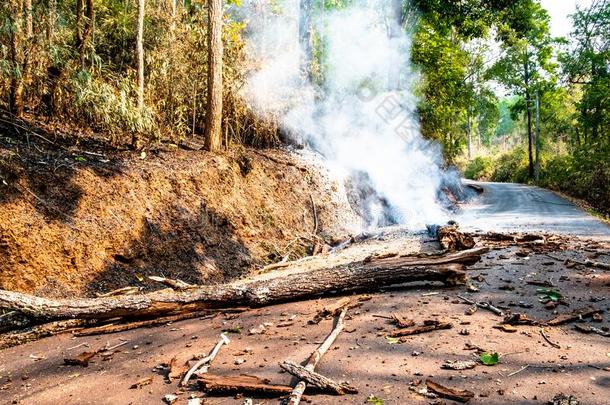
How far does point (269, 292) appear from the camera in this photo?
15.8 feet

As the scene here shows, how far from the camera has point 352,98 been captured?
14.9 metres

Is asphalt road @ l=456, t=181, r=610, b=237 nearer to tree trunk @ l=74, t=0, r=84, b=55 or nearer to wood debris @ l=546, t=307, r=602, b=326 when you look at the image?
wood debris @ l=546, t=307, r=602, b=326

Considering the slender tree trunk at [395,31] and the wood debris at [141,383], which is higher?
the slender tree trunk at [395,31]

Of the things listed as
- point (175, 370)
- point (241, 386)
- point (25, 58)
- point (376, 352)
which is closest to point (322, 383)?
point (241, 386)

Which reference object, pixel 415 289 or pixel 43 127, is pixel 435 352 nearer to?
pixel 415 289

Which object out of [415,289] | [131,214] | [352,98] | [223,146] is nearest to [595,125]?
[352,98]

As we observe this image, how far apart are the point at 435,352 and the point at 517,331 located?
0.87m

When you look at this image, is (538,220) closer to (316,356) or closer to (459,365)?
(459,365)

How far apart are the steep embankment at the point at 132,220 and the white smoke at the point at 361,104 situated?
334 cm

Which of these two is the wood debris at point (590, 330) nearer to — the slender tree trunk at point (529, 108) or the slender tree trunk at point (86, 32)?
the slender tree trunk at point (86, 32)

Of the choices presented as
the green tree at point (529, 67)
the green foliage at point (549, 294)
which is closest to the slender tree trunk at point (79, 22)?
the green foliage at point (549, 294)

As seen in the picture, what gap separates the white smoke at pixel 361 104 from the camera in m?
12.5

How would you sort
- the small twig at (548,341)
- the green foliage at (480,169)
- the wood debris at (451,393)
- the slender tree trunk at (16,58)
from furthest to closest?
the green foliage at (480,169) < the slender tree trunk at (16,58) < the small twig at (548,341) < the wood debris at (451,393)

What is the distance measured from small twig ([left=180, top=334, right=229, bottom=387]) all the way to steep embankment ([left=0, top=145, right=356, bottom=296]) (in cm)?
290
